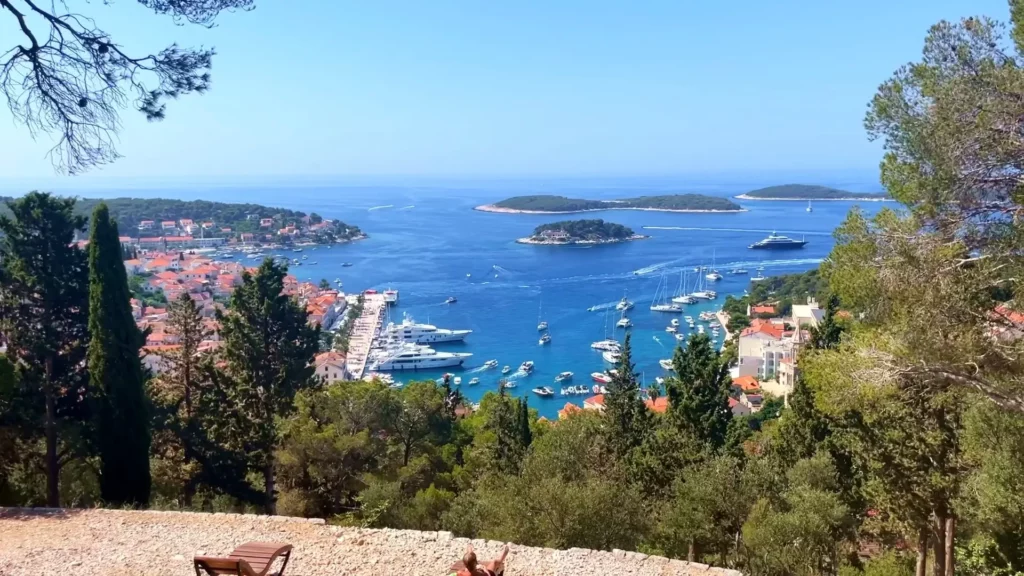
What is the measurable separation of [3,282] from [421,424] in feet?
18.5

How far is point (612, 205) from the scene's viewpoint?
121375 millimetres

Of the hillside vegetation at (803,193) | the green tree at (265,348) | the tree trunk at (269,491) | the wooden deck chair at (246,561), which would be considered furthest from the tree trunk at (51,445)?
the hillside vegetation at (803,193)

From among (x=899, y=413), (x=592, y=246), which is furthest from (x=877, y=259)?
(x=592, y=246)

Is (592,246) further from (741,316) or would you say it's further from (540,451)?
(540,451)

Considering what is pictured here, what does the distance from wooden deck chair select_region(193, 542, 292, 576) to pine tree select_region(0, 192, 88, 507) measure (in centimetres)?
531

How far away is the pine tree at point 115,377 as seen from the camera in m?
7.18

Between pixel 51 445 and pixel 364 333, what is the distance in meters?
36.6

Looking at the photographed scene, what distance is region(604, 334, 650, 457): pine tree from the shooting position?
11.8m

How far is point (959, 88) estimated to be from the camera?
12.5ft

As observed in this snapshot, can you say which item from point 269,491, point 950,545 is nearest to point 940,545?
point 950,545

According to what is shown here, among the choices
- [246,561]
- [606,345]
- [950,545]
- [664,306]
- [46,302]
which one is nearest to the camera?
[246,561]

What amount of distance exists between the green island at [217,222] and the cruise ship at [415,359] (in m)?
46.5

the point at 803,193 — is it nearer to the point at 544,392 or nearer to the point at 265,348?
the point at 544,392

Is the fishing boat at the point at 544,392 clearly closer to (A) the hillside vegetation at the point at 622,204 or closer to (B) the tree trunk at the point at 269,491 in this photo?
(B) the tree trunk at the point at 269,491
